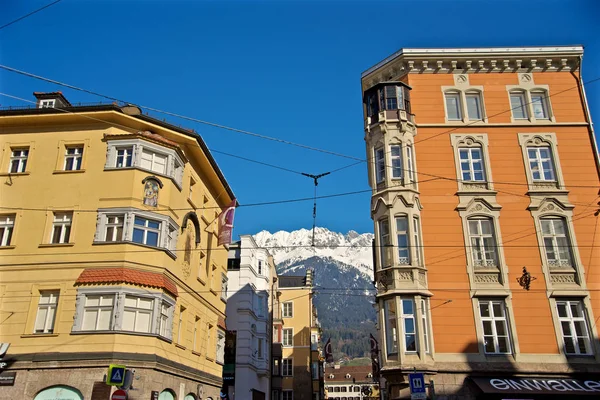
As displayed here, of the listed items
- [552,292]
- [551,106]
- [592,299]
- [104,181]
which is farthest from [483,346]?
[104,181]

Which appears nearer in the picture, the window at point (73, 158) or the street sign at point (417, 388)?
the street sign at point (417, 388)

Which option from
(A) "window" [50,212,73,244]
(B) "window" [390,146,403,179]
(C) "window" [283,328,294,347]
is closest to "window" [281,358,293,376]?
(C) "window" [283,328,294,347]

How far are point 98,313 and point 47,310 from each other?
2702mm

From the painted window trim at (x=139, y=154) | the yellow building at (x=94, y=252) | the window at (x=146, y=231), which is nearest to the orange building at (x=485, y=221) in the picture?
the yellow building at (x=94, y=252)

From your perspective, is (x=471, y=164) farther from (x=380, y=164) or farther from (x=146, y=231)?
(x=146, y=231)

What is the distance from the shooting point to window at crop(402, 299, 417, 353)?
26.0m

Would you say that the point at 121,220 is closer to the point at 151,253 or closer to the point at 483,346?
the point at 151,253

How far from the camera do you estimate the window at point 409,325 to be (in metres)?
26.0

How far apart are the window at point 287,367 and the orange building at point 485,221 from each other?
4189 cm

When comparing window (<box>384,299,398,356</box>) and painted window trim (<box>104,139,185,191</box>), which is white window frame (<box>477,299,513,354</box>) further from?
painted window trim (<box>104,139,185,191</box>)

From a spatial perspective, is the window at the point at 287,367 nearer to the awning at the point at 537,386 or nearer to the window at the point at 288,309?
the window at the point at 288,309

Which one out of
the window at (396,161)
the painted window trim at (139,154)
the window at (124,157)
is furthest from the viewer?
the window at (396,161)

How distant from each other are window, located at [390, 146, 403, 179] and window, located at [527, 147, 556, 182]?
793 cm

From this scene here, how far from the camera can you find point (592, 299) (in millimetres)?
27062
